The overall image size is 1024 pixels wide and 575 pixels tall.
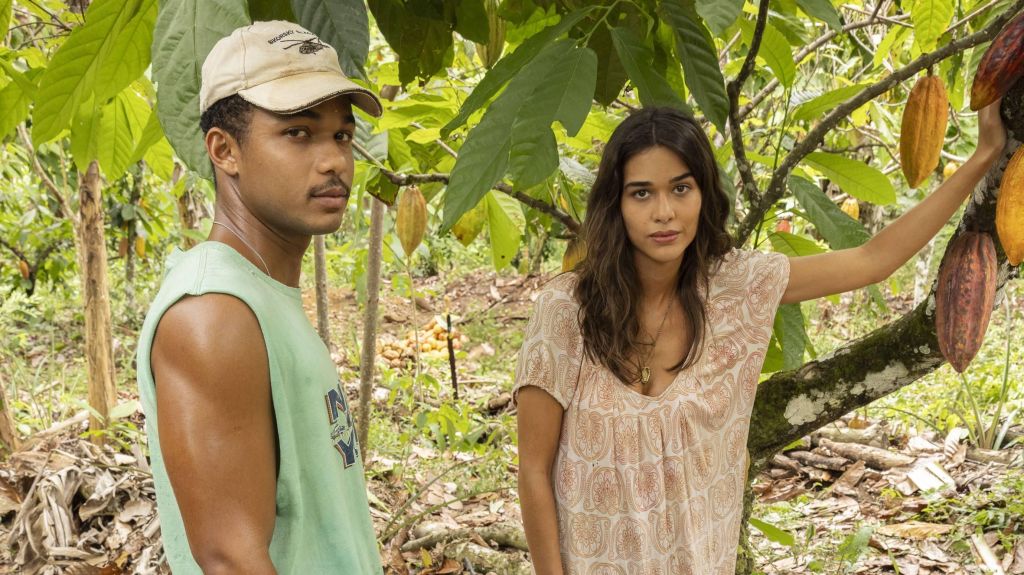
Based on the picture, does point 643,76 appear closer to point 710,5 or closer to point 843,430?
point 710,5

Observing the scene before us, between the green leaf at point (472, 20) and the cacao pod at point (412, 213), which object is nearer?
the green leaf at point (472, 20)

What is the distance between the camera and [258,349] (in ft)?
2.47

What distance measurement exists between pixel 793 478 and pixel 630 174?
2.05 metres

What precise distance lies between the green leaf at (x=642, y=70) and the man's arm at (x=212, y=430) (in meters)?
0.47

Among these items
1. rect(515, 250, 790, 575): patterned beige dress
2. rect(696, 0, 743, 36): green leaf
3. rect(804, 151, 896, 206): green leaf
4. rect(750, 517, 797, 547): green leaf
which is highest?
rect(696, 0, 743, 36): green leaf

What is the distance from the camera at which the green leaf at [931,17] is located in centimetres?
125

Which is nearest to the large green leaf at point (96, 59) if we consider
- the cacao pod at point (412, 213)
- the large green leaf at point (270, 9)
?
the large green leaf at point (270, 9)

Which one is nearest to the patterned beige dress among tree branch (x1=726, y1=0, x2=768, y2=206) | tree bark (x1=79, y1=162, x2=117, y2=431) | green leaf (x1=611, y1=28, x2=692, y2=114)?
tree branch (x1=726, y1=0, x2=768, y2=206)

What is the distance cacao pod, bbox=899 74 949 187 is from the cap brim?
76 centimetres

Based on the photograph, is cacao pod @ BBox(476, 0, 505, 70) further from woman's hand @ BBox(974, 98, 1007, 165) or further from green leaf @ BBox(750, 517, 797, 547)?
green leaf @ BBox(750, 517, 797, 547)

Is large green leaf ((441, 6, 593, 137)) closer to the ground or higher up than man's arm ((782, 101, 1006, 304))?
higher up

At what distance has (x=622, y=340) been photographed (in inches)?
48.8

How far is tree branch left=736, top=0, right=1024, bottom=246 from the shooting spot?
3.67ft

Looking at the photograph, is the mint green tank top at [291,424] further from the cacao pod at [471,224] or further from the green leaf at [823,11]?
the cacao pod at [471,224]
